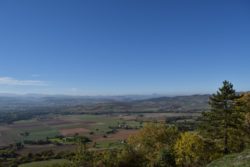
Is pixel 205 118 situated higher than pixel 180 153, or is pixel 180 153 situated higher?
pixel 205 118

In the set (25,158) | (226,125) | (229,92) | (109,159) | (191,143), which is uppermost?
(229,92)

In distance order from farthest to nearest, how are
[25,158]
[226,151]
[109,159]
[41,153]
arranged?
[41,153] → [25,158] → [109,159] → [226,151]

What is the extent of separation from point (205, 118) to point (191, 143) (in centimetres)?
428

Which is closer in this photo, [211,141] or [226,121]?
[226,121]

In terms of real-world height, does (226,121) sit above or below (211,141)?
above

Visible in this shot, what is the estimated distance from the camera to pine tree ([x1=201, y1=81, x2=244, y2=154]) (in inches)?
1430

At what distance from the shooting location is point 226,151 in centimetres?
3644

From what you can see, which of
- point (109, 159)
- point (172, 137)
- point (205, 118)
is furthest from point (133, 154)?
point (205, 118)

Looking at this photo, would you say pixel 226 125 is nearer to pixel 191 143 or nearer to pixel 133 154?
pixel 191 143

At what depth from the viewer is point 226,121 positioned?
3638cm

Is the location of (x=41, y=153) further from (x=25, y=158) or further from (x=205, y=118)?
(x=205, y=118)

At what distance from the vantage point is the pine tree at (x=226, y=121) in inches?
1430

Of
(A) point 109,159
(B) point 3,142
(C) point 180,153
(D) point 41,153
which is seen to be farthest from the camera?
(B) point 3,142

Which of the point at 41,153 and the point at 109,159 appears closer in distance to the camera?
the point at 109,159
